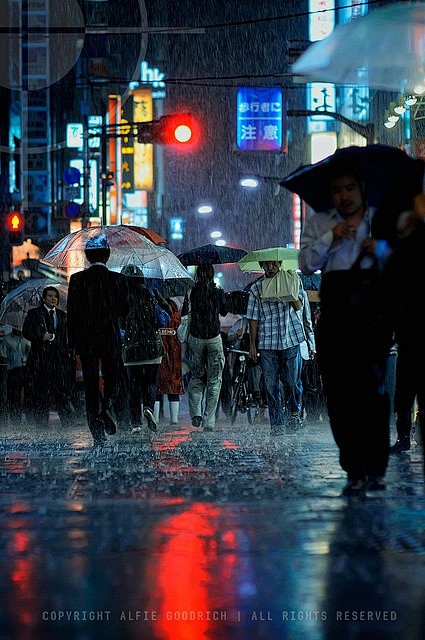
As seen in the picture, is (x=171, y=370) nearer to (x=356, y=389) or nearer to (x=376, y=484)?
(x=376, y=484)

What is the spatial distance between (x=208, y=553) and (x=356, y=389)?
1911mm

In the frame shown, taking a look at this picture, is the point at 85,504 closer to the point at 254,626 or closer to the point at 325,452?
the point at 254,626

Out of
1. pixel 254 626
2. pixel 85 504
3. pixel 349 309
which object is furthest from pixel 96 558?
pixel 349 309

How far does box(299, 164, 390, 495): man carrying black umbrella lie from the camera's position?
642 cm

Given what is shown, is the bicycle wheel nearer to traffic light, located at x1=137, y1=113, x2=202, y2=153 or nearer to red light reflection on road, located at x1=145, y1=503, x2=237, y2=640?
traffic light, located at x1=137, y1=113, x2=202, y2=153

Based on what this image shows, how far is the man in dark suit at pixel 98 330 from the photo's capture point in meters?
11.2

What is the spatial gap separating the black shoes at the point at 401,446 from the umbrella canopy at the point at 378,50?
275 cm

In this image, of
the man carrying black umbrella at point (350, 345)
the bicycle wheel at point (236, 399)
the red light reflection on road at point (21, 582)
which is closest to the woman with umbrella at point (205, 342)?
the bicycle wheel at point (236, 399)

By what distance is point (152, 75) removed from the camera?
94.6m

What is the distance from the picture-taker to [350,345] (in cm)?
644

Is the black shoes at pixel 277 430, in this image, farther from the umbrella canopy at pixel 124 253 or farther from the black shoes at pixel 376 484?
the black shoes at pixel 376 484

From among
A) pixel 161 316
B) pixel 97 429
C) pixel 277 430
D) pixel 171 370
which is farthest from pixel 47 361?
pixel 97 429

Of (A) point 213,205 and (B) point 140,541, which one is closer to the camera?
(B) point 140,541

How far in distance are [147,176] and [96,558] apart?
5561 centimetres
